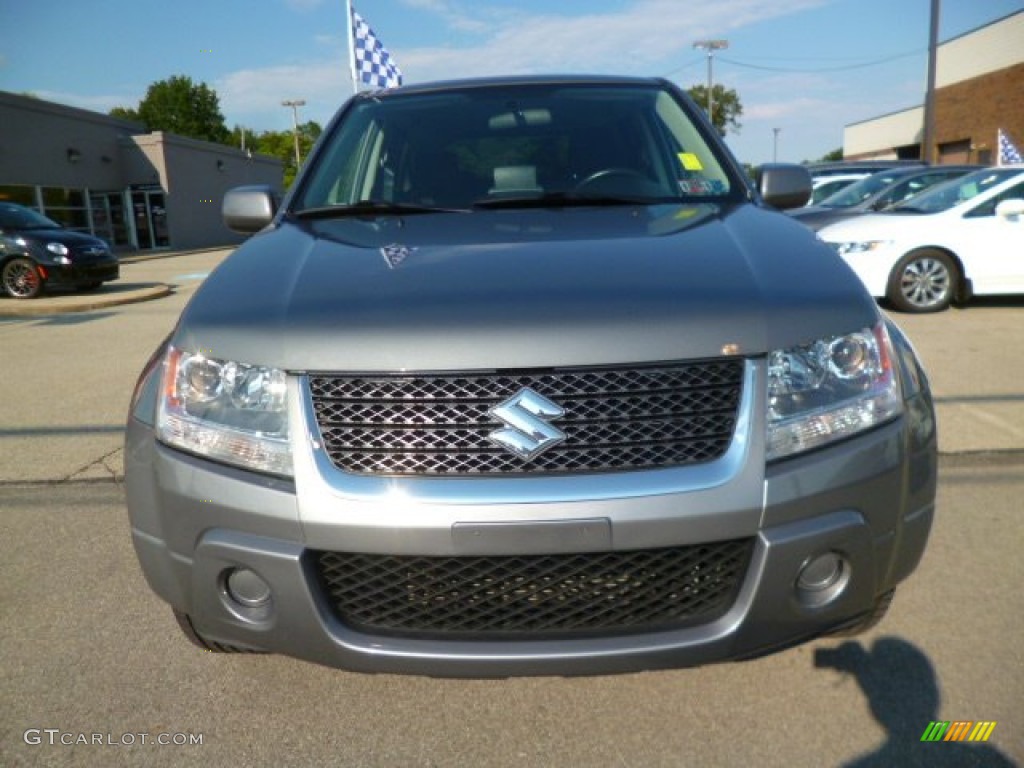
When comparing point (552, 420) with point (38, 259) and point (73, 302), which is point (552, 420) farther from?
point (38, 259)

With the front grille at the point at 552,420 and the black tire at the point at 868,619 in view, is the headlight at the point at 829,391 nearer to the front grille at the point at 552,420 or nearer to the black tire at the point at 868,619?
the front grille at the point at 552,420

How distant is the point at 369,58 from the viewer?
41.7 ft

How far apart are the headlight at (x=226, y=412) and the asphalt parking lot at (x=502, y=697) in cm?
83

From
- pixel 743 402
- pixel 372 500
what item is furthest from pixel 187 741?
pixel 743 402

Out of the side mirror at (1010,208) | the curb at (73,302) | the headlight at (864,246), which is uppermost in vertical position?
the side mirror at (1010,208)

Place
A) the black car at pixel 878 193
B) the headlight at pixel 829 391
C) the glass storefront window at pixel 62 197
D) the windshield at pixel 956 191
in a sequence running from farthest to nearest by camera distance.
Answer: the glass storefront window at pixel 62 197 < the black car at pixel 878 193 < the windshield at pixel 956 191 < the headlight at pixel 829 391

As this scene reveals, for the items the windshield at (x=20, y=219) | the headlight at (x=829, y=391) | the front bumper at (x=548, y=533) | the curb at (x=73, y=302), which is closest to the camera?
the front bumper at (x=548, y=533)

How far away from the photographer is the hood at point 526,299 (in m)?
1.65

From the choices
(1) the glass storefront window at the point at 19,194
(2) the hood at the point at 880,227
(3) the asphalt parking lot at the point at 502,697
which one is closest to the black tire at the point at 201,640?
(3) the asphalt parking lot at the point at 502,697

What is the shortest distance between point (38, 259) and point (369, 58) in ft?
20.0

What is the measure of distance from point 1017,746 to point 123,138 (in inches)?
1277

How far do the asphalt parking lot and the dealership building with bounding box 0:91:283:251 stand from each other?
21.9 metres

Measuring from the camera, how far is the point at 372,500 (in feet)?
5.34

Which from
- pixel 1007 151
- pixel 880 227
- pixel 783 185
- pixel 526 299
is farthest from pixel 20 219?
pixel 1007 151
